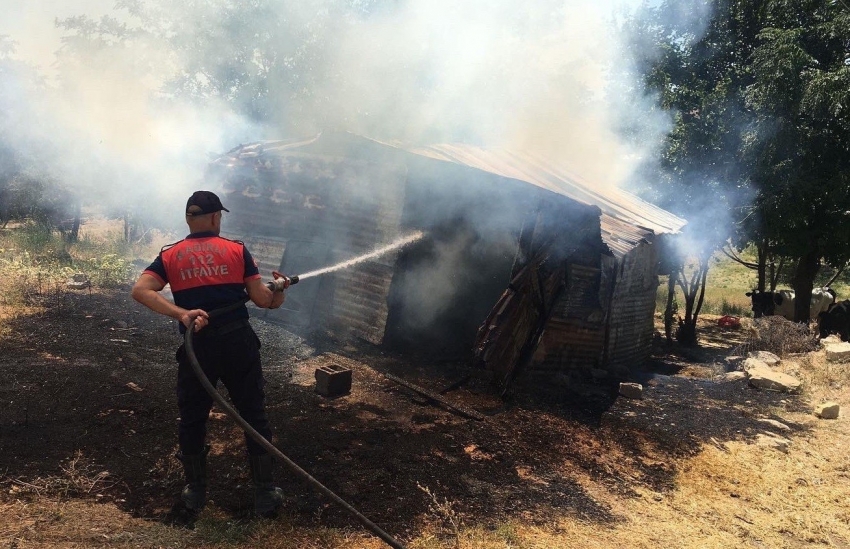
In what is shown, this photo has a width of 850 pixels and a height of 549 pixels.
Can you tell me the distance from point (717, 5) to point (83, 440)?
17187 mm

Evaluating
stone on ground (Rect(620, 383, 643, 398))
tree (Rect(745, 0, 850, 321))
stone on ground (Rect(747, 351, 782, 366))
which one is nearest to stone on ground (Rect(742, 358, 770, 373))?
stone on ground (Rect(747, 351, 782, 366))

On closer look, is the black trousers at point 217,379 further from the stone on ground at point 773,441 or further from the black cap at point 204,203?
the stone on ground at point 773,441

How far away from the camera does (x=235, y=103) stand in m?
20.6

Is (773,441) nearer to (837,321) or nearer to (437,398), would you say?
(437,398)

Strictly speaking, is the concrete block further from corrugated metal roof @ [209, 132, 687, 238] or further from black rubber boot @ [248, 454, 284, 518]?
corrugated metal roof @ [209, 132, 687, 238]

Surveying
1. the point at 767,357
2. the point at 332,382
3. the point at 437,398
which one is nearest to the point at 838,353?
the point at 767,357

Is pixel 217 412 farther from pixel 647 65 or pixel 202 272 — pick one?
pixel 647 65

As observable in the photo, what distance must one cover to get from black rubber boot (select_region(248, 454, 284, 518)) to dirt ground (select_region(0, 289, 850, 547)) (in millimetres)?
118

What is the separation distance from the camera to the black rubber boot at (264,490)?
336 cm

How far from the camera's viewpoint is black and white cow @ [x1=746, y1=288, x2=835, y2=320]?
14.9 metres

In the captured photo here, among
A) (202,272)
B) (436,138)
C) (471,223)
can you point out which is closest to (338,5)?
(436,138)

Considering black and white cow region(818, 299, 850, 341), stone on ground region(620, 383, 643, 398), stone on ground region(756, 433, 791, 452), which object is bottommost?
stone on ground region(756, 433, 791, 452)

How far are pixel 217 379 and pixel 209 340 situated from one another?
26 centimetres

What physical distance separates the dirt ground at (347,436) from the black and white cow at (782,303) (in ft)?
27.6
